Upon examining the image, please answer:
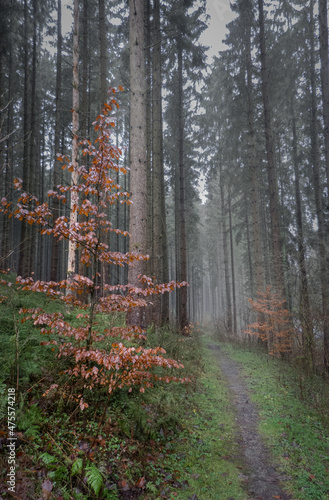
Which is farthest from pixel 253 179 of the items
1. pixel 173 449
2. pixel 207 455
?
pixel 173 449

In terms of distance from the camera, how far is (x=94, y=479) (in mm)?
2557

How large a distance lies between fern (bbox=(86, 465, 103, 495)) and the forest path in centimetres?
196

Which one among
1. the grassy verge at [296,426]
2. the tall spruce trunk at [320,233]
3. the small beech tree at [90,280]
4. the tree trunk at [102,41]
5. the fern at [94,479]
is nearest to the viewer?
the fern at [94,479]

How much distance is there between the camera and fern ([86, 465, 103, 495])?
2.50m

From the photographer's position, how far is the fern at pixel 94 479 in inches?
98.6

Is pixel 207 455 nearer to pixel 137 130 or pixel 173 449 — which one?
pixel 173 449

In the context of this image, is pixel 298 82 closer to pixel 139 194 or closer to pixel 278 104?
pixel 278 104

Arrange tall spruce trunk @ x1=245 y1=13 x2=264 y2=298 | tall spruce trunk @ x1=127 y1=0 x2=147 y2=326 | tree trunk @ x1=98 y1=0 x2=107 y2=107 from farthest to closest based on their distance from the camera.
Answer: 1. tall spruce trunk @ x1=245 y1=13 x2=264 y2=298
2. tree trunk @ x1=98 y1=0 x2=107 y2=107
3. tall spruce trunk @ x1=127 y1=0 x2=147 y2=326

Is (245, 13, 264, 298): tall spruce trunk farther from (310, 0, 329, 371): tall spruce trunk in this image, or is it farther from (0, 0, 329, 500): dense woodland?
(310, 0, 329, 371): tall spruce trunk

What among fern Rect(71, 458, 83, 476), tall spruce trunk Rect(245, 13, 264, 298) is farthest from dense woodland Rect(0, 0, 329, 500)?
tall spruce trunk Rect(245, 13, 264, 298)

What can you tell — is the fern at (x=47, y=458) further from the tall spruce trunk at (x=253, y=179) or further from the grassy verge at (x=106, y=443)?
the tall spruce trunk at (x=253, y=179)

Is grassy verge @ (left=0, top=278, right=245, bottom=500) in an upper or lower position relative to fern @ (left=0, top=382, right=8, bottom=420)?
lower

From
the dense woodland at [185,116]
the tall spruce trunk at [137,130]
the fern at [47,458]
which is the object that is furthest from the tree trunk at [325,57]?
the fern at [47,458]

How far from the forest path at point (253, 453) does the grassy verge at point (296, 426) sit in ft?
0.53
